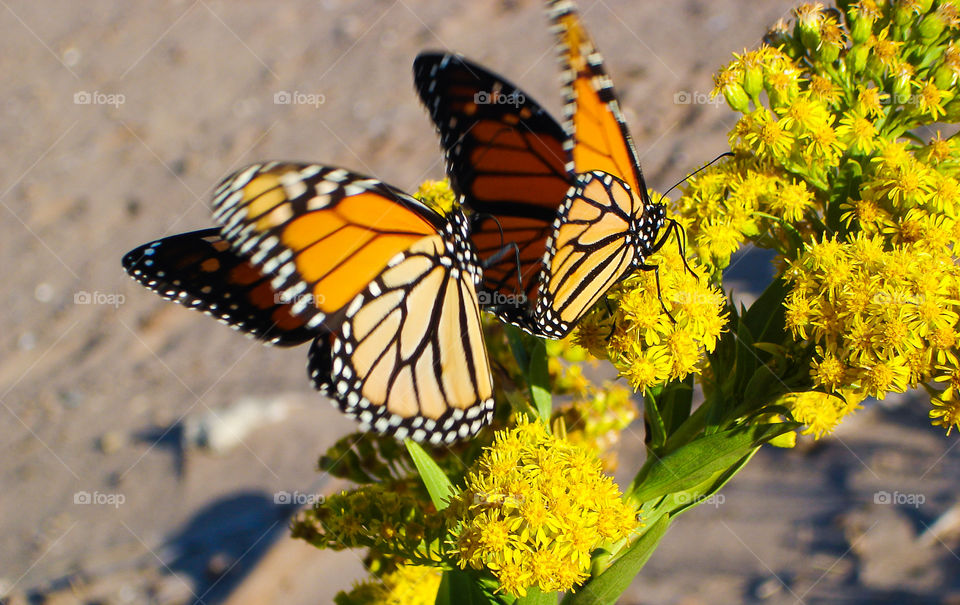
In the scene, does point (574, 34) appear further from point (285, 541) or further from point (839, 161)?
point (285, 541)

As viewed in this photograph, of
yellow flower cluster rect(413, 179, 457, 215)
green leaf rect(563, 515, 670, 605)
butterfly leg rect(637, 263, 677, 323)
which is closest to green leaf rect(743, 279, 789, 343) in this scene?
butterfly leg rect(637, 263, 677, 323)

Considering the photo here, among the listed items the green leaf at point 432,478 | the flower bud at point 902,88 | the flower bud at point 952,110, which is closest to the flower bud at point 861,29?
the flower bud at point 902,88

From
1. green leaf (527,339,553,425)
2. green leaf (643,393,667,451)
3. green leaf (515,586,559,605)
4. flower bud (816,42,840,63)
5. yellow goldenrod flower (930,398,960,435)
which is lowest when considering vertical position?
green leaf (515,586,559,605)

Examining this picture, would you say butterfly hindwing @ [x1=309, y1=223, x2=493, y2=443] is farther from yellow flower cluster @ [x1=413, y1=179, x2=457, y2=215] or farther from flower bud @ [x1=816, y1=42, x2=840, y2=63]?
flower bud @ [x1=816, y1=42, x2=840, y2=63]

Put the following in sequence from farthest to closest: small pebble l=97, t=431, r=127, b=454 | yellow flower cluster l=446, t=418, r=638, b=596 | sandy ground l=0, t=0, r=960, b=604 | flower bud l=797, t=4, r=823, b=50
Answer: small pebble l=97, t=431, r=127, b=454 < sandy ground l=0, t=0, r=960, b=604 < flower bud l=797, t=4, r=823, b=50 < yellow flower cluster l=446, t=418, r=638, b=596

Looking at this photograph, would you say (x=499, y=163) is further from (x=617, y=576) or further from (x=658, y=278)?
(x=617, y=576)

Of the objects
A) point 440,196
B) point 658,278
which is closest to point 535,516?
point 658,278

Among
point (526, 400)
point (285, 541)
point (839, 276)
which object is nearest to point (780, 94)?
point (839, 276)

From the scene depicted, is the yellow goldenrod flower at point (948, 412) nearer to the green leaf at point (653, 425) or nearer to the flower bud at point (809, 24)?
the green leaf at point (653, 425)
